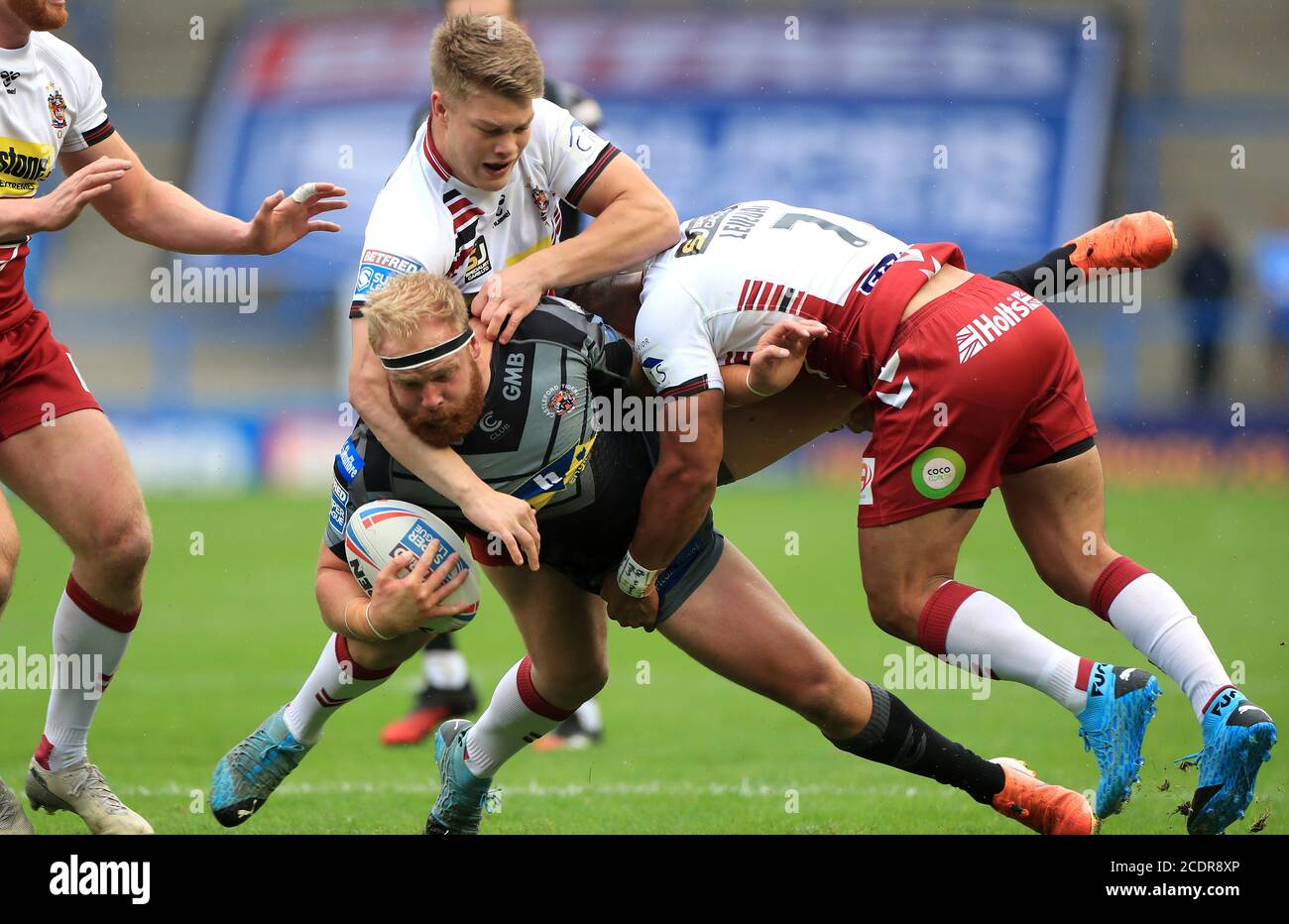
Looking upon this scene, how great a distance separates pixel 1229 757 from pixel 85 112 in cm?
413

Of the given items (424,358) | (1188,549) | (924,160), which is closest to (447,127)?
(424,358)

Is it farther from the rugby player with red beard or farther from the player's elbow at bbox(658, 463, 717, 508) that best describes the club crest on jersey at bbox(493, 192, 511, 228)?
the player's elbow at bbox(658, 463, 717, 508)

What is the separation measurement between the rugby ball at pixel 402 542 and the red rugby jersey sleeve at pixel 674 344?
771 millimetres

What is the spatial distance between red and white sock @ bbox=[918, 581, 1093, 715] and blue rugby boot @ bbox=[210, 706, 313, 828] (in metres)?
2.17

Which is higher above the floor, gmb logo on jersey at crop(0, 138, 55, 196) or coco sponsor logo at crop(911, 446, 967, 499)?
gmb logo on jersey at crop(0, 138, 55, 196)

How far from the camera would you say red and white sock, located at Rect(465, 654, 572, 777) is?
5082mm

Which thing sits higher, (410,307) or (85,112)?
(85,112)

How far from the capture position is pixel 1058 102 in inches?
803

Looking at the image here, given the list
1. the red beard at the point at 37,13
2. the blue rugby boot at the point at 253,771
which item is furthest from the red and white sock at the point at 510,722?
the red beard at the point at 37,13

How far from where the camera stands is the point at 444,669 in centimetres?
749

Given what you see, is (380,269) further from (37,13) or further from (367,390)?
(37,13)

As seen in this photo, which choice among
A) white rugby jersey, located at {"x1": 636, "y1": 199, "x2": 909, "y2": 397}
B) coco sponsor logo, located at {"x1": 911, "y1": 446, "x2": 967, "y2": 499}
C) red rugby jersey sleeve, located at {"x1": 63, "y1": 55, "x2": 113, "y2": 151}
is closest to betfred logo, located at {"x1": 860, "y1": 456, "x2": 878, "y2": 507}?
coco sponsor logo, located at {"x1": 911, "y1": 446, "x2": 967, "y2": 499}

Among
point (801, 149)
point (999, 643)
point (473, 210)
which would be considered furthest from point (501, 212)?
point (801, 149)

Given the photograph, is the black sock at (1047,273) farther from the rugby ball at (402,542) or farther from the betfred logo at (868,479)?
the rugby ball at (402,542)
